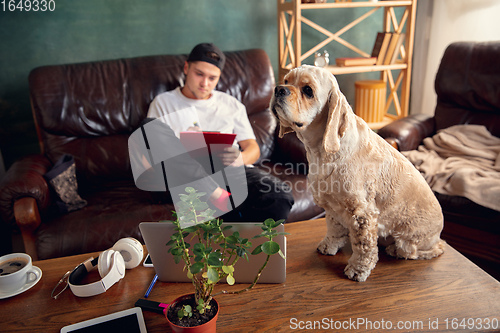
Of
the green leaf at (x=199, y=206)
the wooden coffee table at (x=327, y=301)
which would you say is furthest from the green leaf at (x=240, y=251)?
the wooden coffee table at (x=327, y=301)

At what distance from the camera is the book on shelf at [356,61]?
8.83 feet

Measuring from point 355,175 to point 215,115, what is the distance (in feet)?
4.51

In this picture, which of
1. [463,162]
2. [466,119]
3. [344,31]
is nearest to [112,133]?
[344,31]

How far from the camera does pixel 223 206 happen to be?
169 cm

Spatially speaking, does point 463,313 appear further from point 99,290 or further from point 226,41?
point 226,41

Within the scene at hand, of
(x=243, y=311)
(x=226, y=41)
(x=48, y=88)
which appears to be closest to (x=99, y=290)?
(x=243, y=311)

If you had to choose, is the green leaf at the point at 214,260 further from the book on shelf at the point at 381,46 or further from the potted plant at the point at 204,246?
the book on shelf at the point at 381,46

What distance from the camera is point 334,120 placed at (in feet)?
3.07

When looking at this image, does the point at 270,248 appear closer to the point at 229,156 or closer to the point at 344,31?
the point at 229,156

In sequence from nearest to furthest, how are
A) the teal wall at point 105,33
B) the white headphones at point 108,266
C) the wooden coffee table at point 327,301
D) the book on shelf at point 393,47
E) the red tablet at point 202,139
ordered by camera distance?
the wooden coffee table at point 327,301, the white headphones at point 108,266, the red tablet at point 202,139, the teal wall at point 105,33, the book on shelf at point 393,47

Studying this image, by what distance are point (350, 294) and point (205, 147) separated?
0.99 meters

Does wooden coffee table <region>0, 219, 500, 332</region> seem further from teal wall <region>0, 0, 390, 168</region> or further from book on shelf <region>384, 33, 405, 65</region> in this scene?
book on shelf <region>384, 33, 405, 65</region>

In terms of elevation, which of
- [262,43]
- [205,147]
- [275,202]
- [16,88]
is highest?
[262,43]

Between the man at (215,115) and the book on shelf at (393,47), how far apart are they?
1296 mm
